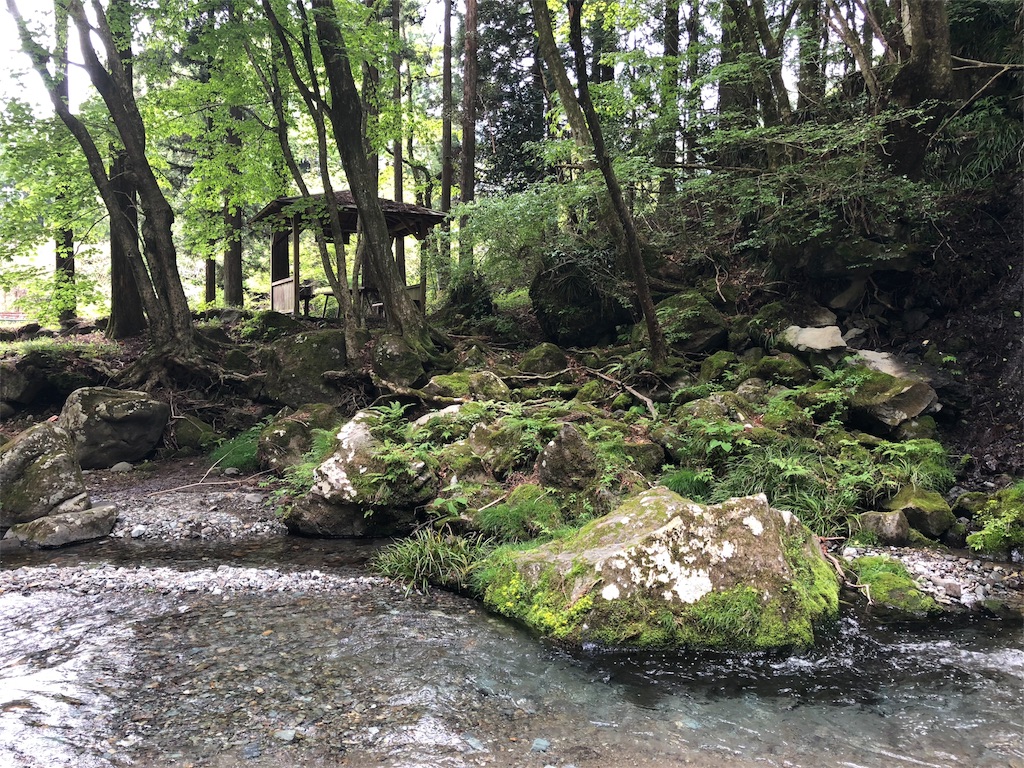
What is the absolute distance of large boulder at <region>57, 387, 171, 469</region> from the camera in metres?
9.32

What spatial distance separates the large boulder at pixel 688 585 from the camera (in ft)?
13.8

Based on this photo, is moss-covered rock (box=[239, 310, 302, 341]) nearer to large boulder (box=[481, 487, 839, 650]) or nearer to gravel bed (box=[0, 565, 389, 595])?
gravel bed (box=[0, 565, 389, 595])

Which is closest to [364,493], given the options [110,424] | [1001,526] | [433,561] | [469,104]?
[433,561]

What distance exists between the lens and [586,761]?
308cm

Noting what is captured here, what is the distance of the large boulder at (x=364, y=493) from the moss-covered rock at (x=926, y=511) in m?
5.01

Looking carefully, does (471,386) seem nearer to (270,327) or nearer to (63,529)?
(63,529)

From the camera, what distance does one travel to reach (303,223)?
576 inches

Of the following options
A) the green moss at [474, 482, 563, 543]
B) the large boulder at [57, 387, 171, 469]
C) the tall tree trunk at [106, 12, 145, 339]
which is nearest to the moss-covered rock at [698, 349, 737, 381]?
the green moss at [474, 482, 563, 543]

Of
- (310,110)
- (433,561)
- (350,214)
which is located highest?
(310,110)

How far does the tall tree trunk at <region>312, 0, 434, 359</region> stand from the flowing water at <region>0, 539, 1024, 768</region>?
7147 mm

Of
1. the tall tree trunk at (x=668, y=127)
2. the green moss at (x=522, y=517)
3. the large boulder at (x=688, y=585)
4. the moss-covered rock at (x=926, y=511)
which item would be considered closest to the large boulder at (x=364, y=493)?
the green moss at (x=522, y=517)

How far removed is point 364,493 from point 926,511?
5829mm

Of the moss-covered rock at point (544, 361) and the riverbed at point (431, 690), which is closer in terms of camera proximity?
the riverbed at point (431, 690)

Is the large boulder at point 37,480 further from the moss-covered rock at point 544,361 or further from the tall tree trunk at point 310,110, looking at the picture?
the moss-covered rock at point 544,361
